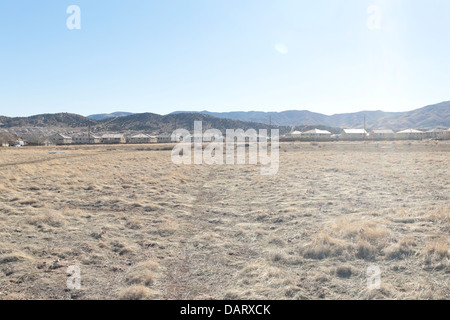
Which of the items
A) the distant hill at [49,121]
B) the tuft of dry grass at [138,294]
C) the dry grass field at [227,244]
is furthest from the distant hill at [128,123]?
the tuft of dry grass at [138,294]

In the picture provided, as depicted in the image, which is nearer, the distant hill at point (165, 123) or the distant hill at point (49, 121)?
the distant hill at point (49, 121)

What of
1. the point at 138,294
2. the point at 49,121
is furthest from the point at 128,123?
the point at 138,294

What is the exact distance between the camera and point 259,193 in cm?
1469

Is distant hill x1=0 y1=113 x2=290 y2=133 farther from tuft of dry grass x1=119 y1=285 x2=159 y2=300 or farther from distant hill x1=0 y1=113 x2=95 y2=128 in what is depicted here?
tuft of dry grass x1=119 y1=285 x2=159 y2=300

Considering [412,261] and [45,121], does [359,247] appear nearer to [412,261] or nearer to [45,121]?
[412,261]

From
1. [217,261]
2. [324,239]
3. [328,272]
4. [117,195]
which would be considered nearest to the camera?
[328,272]

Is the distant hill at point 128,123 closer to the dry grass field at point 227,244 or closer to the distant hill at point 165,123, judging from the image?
the distant hill at point 165,123

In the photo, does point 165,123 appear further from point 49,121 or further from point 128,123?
point 49,121

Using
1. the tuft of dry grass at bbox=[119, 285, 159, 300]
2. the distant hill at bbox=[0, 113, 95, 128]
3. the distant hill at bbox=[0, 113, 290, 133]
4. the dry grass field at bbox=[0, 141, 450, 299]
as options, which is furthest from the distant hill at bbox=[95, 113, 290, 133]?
the tuft of dry grass at bbox=[119, 285, 159, 300]

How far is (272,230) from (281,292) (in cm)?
364

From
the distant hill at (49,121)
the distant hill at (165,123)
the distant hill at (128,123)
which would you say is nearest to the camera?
the distant hill at (49,121)

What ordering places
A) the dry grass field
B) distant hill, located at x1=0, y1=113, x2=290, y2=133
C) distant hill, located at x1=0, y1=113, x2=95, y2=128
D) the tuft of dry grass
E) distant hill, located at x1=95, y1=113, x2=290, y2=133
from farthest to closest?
distant hill, located at x1=95, y1=113, x2=290, y2=133, distant hill, located at x1=0, y1=113, x2=290, y2=133, distant hill, located at x1=0, y1=113, x2=95, y2=128, the dry grass field, the tuft of dry grass

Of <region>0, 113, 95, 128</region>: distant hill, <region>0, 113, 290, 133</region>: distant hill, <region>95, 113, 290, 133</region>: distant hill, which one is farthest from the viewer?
<region>95, 113, 290, 133</region>: distant hill

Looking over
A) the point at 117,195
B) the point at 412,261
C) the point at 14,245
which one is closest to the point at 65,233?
the point at 14,245
